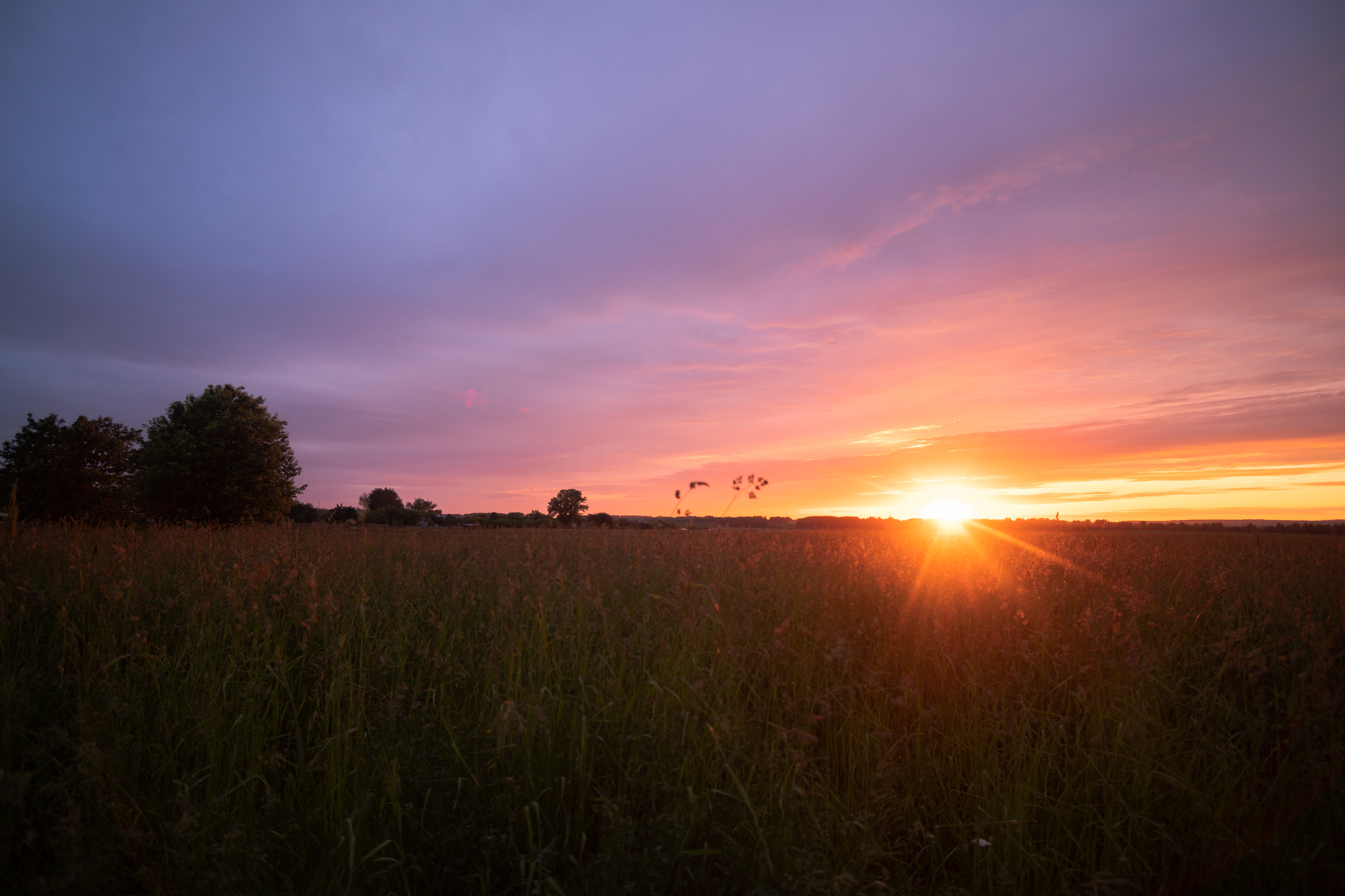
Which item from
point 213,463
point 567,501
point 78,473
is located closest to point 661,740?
point 213,463

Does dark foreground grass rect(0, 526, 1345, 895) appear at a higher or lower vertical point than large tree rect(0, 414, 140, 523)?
lower

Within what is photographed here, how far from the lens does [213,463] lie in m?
16.0

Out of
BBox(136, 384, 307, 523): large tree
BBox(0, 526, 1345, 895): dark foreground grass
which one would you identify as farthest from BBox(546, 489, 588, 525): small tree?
BBox(0, 526, 1345, 895): dark foreground grass

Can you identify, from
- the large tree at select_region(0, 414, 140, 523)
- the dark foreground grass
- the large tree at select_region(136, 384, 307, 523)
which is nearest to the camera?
the dark foreground grass

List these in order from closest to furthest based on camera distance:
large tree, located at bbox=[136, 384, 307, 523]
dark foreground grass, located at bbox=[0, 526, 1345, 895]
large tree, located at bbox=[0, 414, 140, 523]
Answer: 1. dark foreground grass, located at bbox=[0, 526, 1345, 895]
2. large tree, located at bbox=[136, 384, 307, 523]
3. large tree, located at bbox=[0, 414, 140, 523]

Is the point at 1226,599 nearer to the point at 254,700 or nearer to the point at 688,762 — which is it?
the point at 688,762

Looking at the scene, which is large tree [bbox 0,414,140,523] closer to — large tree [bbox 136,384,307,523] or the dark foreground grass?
large tree [bbox 136,384,307,523]

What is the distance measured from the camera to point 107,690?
110 inches

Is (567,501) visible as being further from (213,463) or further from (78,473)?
(78,473)

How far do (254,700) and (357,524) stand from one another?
14.0m

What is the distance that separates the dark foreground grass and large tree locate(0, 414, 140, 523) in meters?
34.7

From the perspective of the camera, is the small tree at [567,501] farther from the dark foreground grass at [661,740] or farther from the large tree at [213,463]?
the dark foreground grass at [661,740]

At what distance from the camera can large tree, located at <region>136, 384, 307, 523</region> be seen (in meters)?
15.8

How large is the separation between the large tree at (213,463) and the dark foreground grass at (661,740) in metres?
13.3
